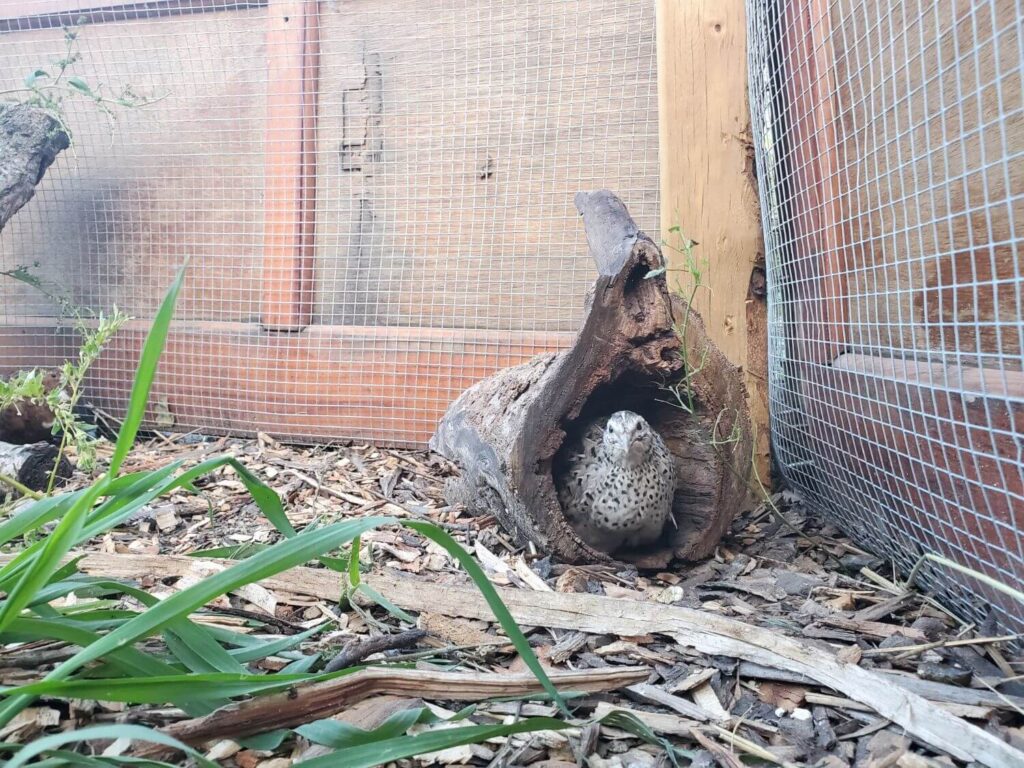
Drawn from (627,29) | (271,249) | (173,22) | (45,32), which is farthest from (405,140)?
(45,32)

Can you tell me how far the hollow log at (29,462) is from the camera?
3.21 meters

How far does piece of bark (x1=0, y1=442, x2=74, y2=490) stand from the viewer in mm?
3211

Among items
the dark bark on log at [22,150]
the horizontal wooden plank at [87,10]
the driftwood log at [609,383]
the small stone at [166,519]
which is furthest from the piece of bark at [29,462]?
the horizontal wooden plank at [87,10]

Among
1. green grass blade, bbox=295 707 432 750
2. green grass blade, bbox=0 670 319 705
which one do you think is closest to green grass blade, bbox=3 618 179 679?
green grass blade, bbox=0 670 319 705

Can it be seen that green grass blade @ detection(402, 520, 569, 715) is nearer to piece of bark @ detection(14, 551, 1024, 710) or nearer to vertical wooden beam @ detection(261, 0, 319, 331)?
piece of bark @ detection(14, 551, 1024, 710)

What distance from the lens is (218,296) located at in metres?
4.58

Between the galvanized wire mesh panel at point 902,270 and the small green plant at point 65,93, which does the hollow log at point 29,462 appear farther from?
the galvanized wire mesh panel at point 902,270

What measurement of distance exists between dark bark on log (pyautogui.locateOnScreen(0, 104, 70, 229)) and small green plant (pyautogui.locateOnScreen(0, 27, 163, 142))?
70 mm

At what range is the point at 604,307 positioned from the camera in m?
2.58

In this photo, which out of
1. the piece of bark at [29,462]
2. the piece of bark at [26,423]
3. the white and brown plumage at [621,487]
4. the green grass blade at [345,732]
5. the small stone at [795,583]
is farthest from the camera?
the piece of bark at [26,423]

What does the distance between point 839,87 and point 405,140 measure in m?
2.66

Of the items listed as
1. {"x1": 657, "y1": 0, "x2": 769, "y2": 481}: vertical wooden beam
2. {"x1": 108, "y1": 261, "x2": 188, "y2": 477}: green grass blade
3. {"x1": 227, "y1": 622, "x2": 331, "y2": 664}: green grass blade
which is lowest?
{"x1": 227, "y1": 622, "x2": 331, "y2": 664}: green grass blade

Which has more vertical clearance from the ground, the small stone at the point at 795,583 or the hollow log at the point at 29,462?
the hollow log at the point at 29,462

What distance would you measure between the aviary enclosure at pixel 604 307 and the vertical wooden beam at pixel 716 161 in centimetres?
1
